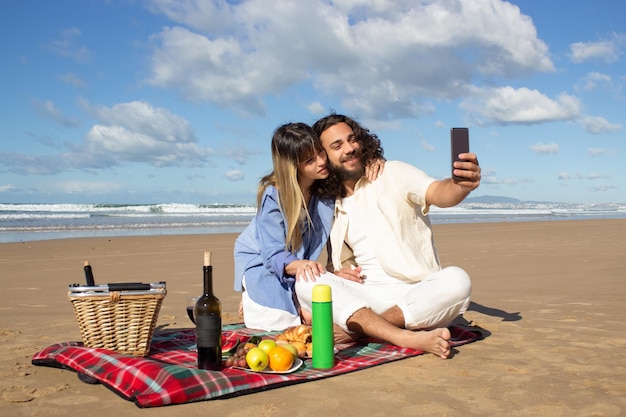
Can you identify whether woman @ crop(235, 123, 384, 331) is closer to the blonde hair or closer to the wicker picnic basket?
the blonde hair

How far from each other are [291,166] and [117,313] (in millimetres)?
1597

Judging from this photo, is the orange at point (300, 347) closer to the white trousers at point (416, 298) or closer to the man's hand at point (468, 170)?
the white trousers at point (416, 298)

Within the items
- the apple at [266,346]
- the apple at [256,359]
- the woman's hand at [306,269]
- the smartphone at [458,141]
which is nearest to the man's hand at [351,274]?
the woman's hand at [306,269]

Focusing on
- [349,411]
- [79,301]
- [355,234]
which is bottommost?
[349,411]

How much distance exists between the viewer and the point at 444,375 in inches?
141

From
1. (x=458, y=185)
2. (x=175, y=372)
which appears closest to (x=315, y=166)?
(x=458, y=185)

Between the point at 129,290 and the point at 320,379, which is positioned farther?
the point at 129,290

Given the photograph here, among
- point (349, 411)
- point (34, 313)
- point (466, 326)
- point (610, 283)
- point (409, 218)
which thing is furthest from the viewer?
point (610, 283)

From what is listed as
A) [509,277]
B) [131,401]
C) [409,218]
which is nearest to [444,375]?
[409,218]

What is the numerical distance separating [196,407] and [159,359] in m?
0.97

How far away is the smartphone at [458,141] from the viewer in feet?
11.7

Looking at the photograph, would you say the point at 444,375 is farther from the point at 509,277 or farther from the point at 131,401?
the point at 509,277

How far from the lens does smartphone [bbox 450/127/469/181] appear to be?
356 cm

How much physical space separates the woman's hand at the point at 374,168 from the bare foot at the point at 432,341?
52.5 inches
